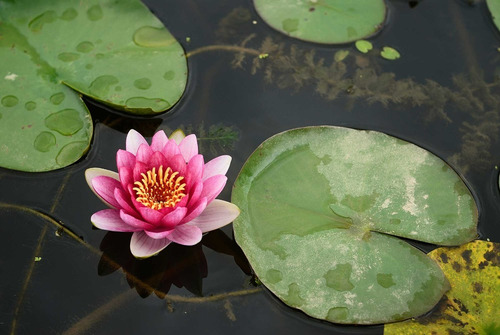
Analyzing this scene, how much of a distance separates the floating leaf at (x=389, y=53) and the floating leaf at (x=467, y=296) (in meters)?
1.65

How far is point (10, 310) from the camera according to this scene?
2.67 meters

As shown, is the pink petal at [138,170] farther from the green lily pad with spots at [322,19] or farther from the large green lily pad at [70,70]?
the green lily pad with spots at [322,19]

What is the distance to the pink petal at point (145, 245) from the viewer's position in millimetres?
2627

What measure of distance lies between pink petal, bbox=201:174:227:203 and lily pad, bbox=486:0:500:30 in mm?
2770

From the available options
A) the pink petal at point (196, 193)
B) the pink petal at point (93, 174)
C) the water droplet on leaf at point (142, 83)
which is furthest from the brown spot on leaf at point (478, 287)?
the water droplet on leaf at point (142, 83)

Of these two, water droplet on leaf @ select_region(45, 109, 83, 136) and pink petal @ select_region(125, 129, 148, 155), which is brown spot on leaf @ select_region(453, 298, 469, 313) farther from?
water droplet on leaf @ select_region(45, 109, 83, 136)

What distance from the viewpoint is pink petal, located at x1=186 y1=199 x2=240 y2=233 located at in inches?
108

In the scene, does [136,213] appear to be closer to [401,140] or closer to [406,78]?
[401,140]

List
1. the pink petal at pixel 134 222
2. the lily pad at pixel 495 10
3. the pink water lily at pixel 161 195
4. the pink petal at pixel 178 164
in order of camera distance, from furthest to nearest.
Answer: the lily pad at pixel 495 10 → the pink petal at pixel 178 164 → the pink water lily at pixel 161 195 → the pink petal at pixel 134 222

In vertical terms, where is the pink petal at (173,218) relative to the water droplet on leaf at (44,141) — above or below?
above

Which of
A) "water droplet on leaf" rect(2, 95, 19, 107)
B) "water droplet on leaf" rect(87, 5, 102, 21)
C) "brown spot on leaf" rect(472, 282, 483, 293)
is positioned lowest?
"brown spot on leaf" rect(472, 282, 483, 293)

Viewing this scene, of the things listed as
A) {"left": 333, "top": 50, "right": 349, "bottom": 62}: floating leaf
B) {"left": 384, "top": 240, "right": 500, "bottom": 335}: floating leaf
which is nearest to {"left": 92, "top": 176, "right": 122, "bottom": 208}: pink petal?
{"left": 384, "top": 240, "right": 500, "bottom": 335}: floating leaf

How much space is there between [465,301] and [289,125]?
5.24 ft

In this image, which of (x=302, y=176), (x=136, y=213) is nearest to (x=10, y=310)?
(x=136, y=213)
